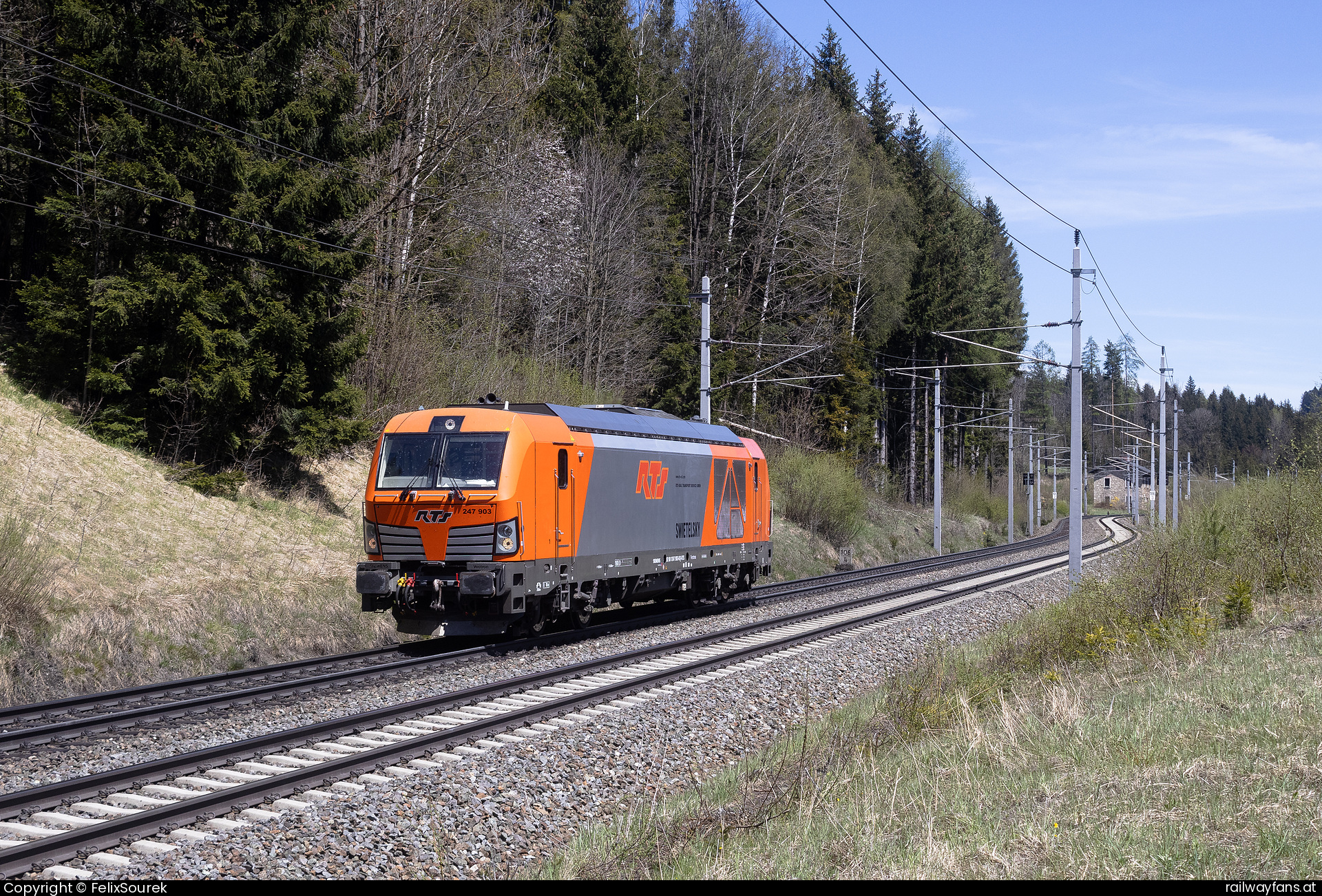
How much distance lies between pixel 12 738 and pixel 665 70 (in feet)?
139

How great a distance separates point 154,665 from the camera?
1214 cm

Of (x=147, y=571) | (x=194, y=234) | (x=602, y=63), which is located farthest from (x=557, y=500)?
(x=602, y=63)


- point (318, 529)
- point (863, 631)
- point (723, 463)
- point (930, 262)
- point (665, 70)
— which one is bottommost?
point (863, 631)

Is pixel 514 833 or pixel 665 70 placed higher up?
pixel 665 70

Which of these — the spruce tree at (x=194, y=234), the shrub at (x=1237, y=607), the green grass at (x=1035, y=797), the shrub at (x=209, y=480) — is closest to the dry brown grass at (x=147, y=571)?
the shrub at (x=209, y=480)

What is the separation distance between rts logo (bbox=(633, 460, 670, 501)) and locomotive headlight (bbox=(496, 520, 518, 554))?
135 inches

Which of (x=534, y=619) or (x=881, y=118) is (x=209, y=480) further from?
(x=881, y=118)

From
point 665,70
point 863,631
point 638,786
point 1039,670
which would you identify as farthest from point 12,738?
point 665,70

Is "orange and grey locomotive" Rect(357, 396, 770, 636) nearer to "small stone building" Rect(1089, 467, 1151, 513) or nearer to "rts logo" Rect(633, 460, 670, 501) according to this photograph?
"rts logo" Rect(633, 460, 670, 501)

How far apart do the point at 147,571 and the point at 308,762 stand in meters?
7.49

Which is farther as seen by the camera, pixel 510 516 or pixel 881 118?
pixel 881 118

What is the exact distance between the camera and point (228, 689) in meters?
11.0

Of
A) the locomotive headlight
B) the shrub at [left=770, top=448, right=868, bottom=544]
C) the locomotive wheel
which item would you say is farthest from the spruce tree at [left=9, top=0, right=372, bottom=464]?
the shrub at [left=770, top=448, right=868, bottom=544]

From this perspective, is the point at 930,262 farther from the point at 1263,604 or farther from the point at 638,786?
the point at 638,786
